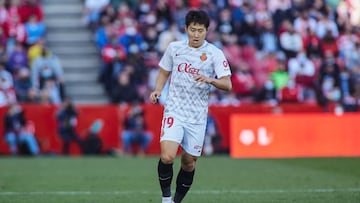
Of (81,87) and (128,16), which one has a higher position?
(128,16)

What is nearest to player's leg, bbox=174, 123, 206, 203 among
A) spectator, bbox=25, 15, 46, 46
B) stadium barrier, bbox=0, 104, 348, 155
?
stadium barrier, bbox=0, 104, 348, 155

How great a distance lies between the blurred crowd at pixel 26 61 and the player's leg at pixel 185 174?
13631 mm

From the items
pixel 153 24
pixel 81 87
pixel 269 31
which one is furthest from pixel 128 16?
pixel 269 31

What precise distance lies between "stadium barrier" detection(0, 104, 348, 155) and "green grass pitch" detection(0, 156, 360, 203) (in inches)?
91.5

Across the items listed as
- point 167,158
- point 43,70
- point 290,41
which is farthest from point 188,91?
point 290,41

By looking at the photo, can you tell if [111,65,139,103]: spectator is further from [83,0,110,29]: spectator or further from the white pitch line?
the white pitch line

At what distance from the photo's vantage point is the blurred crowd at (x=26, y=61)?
991 inches

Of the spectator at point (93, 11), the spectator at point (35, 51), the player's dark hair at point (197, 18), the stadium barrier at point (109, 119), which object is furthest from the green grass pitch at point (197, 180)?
the spectator at point (93, 11)

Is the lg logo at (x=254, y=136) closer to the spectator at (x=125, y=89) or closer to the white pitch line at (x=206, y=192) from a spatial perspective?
the spectator at (x=125, y=89)

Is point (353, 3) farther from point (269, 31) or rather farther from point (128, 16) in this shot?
point (128, 16)

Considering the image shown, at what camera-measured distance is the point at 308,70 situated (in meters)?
26.6

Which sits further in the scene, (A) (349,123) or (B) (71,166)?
(A) (349,123)

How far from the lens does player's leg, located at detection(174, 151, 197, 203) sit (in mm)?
11047

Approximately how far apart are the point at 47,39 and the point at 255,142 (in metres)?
8.52
